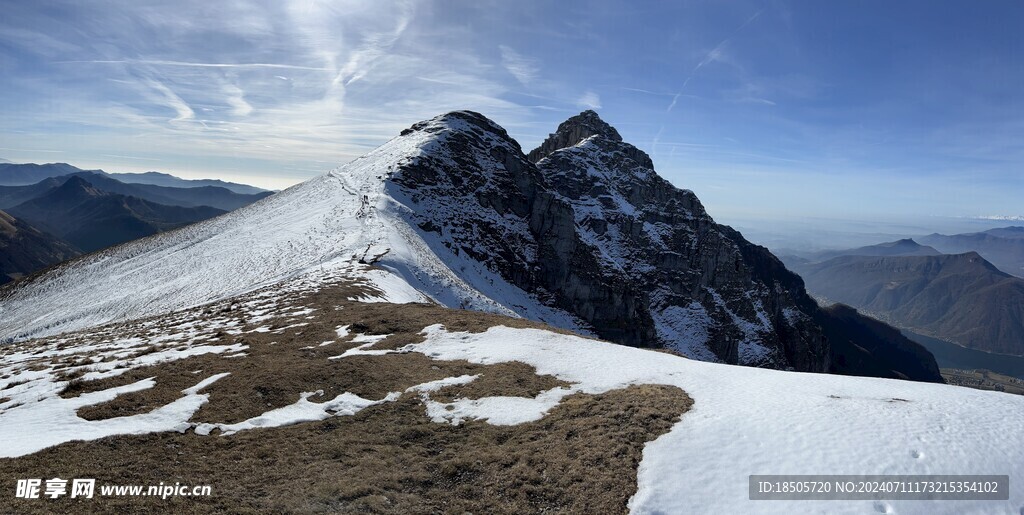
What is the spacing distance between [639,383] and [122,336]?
28455 millimetres

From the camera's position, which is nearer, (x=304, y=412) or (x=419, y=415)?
(x=304, y=412)

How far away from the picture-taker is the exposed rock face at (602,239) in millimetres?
79438

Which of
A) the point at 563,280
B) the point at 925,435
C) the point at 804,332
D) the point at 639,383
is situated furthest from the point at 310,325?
the point at 804,332

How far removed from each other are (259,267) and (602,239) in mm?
86632

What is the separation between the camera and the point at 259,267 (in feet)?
151

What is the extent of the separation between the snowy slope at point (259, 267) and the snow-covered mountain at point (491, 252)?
1.01 ft

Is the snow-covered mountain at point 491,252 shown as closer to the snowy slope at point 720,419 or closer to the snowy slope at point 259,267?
the snowy slope at point 259,267

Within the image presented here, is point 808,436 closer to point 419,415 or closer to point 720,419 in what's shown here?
point 720,419

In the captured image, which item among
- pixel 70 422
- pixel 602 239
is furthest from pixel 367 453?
pixel 602 239

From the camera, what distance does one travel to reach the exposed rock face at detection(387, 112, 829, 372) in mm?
79438

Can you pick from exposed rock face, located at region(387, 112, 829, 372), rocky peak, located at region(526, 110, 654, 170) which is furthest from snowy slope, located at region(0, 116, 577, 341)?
rocky peak, located at region(526, 110, 654, 170)

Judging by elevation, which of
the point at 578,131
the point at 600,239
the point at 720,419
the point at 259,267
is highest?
the point at 578,131

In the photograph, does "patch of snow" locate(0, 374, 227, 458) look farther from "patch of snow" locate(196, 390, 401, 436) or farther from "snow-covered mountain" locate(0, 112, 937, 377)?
"snow-covered mountain" locate(0, 112, 937, 377)

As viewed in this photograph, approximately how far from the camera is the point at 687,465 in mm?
9781
